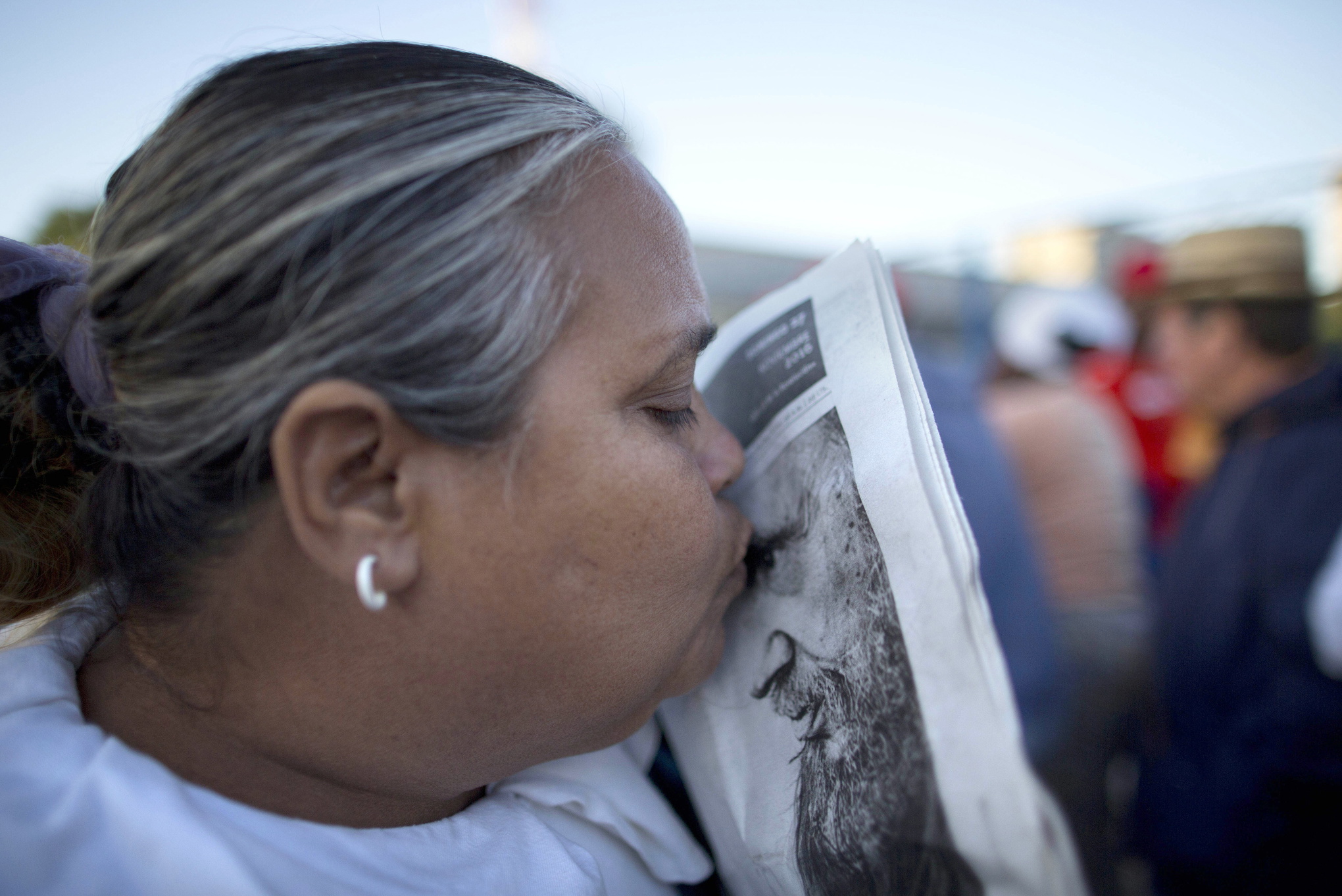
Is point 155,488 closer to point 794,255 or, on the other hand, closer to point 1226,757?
point 1226,757

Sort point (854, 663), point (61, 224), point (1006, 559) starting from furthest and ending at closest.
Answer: point (61, 224), point (1006, 559), point (854, 663)

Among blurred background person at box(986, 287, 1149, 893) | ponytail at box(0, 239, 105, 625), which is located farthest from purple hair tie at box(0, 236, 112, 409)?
blurred background person at box(986, 287, 1149, 893)

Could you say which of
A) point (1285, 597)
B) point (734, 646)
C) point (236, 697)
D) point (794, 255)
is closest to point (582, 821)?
point (734, 646)

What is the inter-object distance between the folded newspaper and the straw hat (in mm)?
2154

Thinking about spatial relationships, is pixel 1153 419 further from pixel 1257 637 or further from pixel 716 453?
pixel 716 453

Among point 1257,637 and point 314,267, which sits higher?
point 314,267

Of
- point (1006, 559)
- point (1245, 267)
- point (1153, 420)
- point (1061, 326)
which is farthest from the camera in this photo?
point (1061, 326)

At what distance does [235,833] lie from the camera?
64cm

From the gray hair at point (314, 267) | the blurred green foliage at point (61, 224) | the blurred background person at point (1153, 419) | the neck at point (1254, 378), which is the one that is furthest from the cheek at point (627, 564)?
the blurred background person at point (1153, 419)

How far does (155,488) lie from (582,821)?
0.54 metres

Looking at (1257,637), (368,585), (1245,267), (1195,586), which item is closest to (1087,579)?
(1195,586)

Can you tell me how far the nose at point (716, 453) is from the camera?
840mm

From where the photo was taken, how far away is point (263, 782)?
707 millimetres

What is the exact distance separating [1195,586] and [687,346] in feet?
6.04
